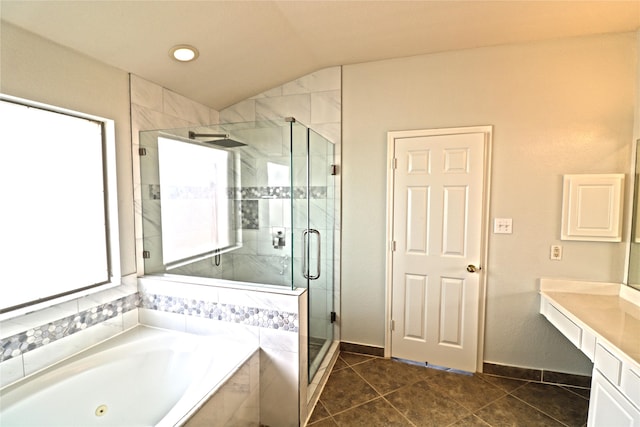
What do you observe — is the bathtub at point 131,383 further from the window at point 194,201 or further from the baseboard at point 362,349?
the baseboard at point 362,349

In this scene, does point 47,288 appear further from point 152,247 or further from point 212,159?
point 212,159

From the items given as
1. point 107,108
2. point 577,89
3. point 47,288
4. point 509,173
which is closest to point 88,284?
point 47,288

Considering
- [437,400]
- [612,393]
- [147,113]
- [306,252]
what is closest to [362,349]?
[437,400]

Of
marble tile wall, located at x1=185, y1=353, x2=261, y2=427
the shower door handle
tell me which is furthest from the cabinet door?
marble tile wall, located at x1=185, y1=353, x2=261, y2=427

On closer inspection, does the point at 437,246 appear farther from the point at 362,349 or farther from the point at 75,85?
the point at 75,85

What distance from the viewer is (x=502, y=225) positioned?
2316 millimetres

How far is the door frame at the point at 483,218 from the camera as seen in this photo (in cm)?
231

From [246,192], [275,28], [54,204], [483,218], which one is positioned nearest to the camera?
[54,204]

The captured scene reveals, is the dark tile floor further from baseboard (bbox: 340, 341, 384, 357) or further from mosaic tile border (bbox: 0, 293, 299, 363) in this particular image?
mosaic tile border (bbox: 0, 293, 299, 363)

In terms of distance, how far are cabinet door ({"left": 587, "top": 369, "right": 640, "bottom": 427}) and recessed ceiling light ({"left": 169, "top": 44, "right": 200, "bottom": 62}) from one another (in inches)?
122

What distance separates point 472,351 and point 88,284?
296cm

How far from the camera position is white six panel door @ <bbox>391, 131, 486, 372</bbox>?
2.36m

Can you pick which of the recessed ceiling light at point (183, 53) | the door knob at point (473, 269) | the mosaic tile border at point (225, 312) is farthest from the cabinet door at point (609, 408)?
the recessed ceiling light at point (183, 53)

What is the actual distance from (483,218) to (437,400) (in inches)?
57.6
